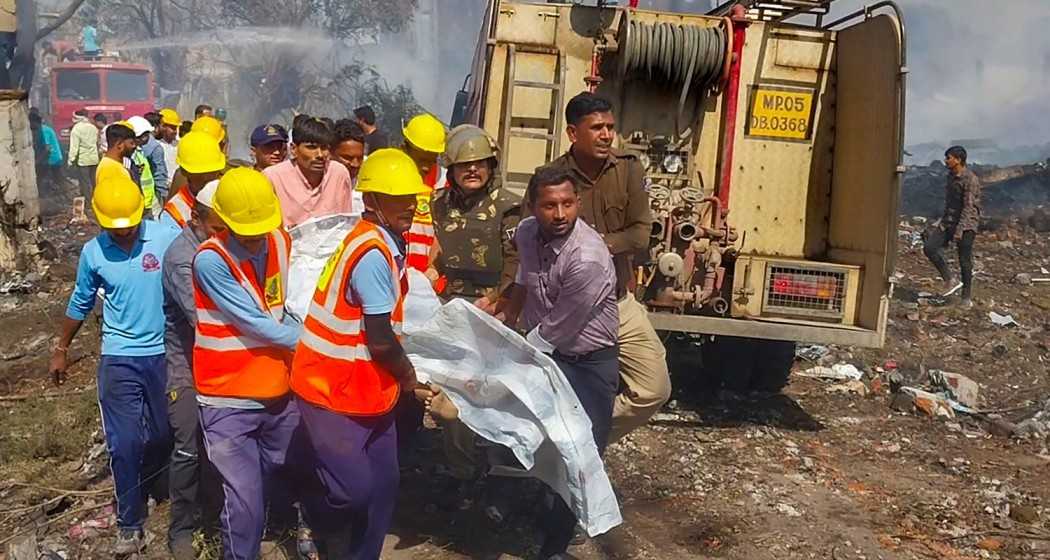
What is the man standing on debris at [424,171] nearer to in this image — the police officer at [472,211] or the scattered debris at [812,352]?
the police officer at [472,211]

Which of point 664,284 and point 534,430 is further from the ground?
point 664,284

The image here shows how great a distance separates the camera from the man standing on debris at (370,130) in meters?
6.92

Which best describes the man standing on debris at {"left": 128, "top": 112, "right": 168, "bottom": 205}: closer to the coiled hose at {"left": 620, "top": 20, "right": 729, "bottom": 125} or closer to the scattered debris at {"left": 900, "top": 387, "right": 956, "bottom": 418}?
the coiled hose at {"left": 620, "top": 20, "right": 729, "bottom": 125}

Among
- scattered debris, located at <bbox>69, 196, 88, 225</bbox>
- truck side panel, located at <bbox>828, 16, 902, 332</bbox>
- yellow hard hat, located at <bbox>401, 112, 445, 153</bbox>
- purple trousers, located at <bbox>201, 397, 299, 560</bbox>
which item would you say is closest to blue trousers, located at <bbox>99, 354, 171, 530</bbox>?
purple trousers, located at <bbox>201, 397, 299, 560</bbox>

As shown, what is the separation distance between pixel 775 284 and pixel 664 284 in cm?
70

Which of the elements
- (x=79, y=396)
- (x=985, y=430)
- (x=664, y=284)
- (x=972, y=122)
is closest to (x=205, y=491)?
(x=79, y=396)

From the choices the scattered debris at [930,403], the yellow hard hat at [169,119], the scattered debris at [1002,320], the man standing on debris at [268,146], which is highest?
the yellow hard hat at [169,119]

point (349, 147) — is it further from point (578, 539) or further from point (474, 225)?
point (578, 539)

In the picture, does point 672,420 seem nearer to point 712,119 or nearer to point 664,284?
point 664,284

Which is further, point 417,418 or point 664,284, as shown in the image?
point 664,284

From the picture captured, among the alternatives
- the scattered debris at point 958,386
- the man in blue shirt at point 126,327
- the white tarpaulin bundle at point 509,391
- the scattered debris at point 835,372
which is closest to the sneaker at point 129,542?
the man in blue shirt at point 126,327

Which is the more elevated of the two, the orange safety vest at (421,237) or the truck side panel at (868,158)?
the truck side panel at (868,158)

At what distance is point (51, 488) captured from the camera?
430 cm

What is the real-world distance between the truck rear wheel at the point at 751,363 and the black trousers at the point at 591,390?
2858 mm
